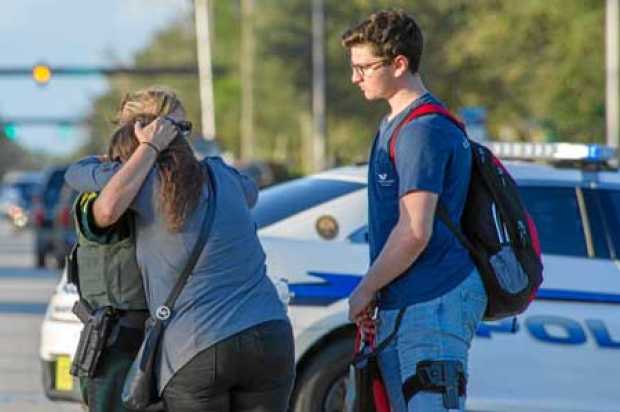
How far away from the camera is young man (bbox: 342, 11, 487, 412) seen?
5383mm

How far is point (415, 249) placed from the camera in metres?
Answer: 5.36

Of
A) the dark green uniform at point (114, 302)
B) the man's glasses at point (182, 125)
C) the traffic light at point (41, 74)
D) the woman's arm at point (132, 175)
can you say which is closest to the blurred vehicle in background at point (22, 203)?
the traffic light at point (41, 74)

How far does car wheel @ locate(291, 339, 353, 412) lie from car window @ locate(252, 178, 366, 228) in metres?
0.70

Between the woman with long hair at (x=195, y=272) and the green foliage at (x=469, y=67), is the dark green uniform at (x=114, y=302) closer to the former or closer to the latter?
the woman with long hair at (x=195, y=272)

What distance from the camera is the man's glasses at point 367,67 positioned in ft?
18.0

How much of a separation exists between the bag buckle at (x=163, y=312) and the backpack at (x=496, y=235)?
0.79 m

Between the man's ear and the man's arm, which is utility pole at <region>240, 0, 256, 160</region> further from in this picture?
the man's arm

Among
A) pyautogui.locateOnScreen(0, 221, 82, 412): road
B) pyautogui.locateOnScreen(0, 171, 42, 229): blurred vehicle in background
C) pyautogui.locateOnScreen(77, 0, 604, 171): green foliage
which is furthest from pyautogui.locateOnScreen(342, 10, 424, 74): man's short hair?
pyautogui.locateOnScreen(0, 171, 42, 229): blurred vehicle in background

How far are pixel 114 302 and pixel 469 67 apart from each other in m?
43.6

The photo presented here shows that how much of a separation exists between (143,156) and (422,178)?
2.69 feet

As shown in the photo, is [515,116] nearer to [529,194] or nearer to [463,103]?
[463,103]

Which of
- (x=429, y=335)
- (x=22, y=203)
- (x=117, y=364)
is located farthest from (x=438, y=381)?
(x=22, y=203)

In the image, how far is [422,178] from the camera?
17.6 ft

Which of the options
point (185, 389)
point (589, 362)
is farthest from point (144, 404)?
point (589, 362)
